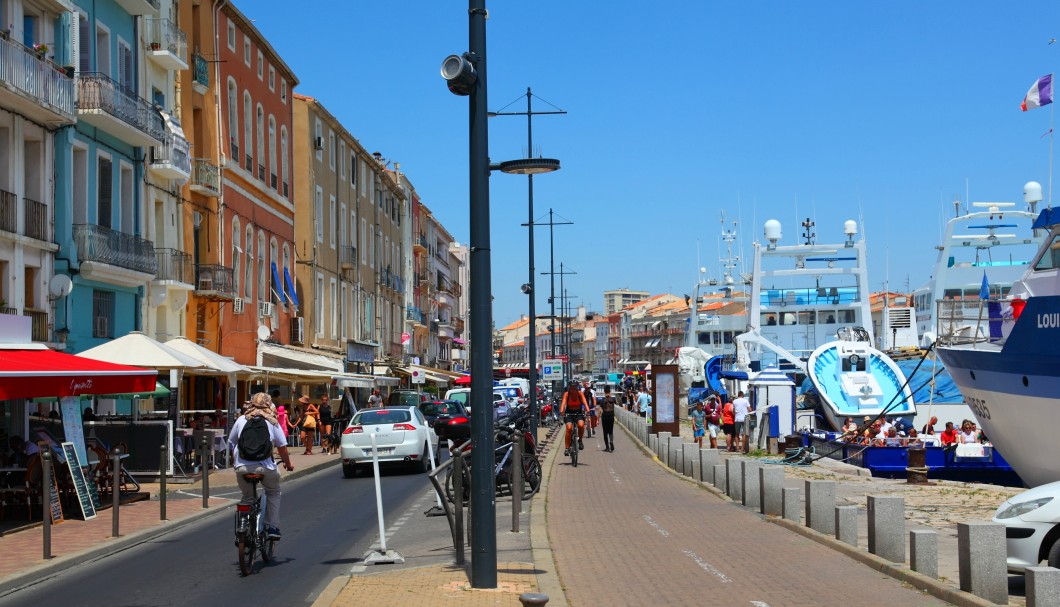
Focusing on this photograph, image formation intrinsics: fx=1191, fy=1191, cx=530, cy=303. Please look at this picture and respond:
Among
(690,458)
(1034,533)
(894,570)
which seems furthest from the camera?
(690,458)

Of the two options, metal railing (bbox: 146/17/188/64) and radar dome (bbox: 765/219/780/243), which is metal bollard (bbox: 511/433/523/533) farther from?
radar dome (bbox: 765/219/780/243)

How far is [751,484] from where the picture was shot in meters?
17.6

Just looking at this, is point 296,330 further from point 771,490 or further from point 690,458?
point 771,490

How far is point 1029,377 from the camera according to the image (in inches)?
773

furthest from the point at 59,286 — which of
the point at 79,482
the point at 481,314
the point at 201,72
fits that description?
the point at 481,314

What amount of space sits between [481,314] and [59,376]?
29.2 feet

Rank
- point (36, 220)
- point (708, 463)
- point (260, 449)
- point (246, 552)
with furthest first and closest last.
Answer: point (36, 220) < point (708, 463) < point (260, 449) < point (246, 552)

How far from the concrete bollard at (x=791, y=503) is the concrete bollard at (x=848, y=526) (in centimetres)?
191

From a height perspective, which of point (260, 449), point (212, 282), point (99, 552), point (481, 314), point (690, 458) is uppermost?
point (212, 282)

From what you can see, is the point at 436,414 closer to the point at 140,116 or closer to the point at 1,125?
the point at 140,116

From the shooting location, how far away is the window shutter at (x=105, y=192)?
2872 cm

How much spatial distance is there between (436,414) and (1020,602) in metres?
30.5

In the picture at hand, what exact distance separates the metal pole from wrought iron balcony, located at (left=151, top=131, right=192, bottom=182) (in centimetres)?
2332

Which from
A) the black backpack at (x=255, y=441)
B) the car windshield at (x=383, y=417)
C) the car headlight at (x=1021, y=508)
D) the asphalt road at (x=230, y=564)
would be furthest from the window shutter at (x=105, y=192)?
the car headlight at (x=1021, y=508)
